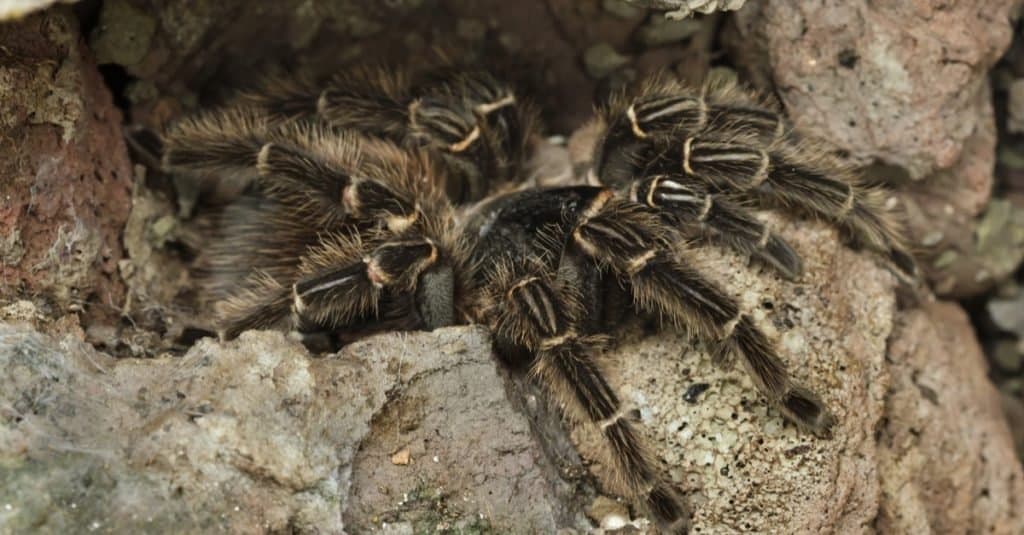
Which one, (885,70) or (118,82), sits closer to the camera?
(885,70)

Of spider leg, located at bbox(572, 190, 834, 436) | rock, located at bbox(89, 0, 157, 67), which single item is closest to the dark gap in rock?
rock, located at bbox(89, 0, 157, 67)

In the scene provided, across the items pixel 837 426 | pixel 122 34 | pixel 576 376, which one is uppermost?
pixel 122 34

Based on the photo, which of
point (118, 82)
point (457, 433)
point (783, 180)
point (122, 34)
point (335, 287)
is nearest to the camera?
point (457, 433)

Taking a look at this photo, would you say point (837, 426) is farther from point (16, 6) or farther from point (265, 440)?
point (16, 6)

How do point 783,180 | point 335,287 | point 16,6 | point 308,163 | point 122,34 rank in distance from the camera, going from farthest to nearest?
1. point 122,34
2. point 308,163
3. point 783,180
4. point 335,287
5. point 16,6

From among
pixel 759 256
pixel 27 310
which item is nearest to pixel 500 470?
pixel 759 256

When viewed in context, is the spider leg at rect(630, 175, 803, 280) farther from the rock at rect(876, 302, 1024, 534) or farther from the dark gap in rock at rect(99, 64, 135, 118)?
the dark gap in rock at rect(99, 64, 135, 118)

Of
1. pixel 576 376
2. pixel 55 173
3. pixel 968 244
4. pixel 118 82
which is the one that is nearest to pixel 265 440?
pixel 576 376
